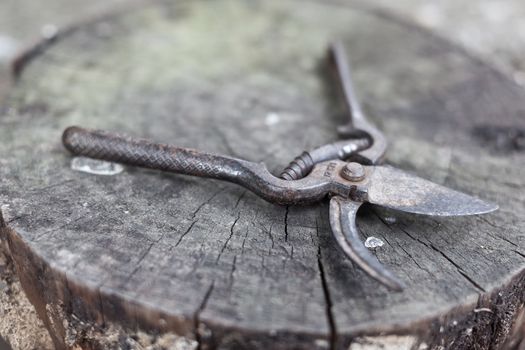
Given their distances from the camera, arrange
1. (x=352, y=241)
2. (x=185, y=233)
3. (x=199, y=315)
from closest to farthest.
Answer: (x=199, y=315) → (x=352, y=241) → (x=185, y=233)

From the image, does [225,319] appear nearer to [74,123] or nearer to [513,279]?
[513,279]

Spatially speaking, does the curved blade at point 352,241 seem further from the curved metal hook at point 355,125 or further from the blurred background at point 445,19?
the blurred background at point 445,19

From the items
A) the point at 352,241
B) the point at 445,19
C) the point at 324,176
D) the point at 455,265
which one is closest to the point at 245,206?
the point at 324,176

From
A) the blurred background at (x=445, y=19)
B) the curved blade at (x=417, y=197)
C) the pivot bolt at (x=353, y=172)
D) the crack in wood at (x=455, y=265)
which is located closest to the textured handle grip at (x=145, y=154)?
the pivot bolt at (x=353, y=172)

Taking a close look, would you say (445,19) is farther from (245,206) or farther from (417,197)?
(245,206)

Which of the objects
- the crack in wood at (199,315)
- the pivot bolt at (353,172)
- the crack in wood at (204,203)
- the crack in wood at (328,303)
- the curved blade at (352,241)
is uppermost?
the pivot bolt at (353,172)

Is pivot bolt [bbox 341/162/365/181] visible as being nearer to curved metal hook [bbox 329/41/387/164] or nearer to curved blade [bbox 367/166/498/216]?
curved blade [bbox 367/166/498/216]

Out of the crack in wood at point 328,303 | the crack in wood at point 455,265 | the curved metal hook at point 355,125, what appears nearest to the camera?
the crack in wood at point 328,303
